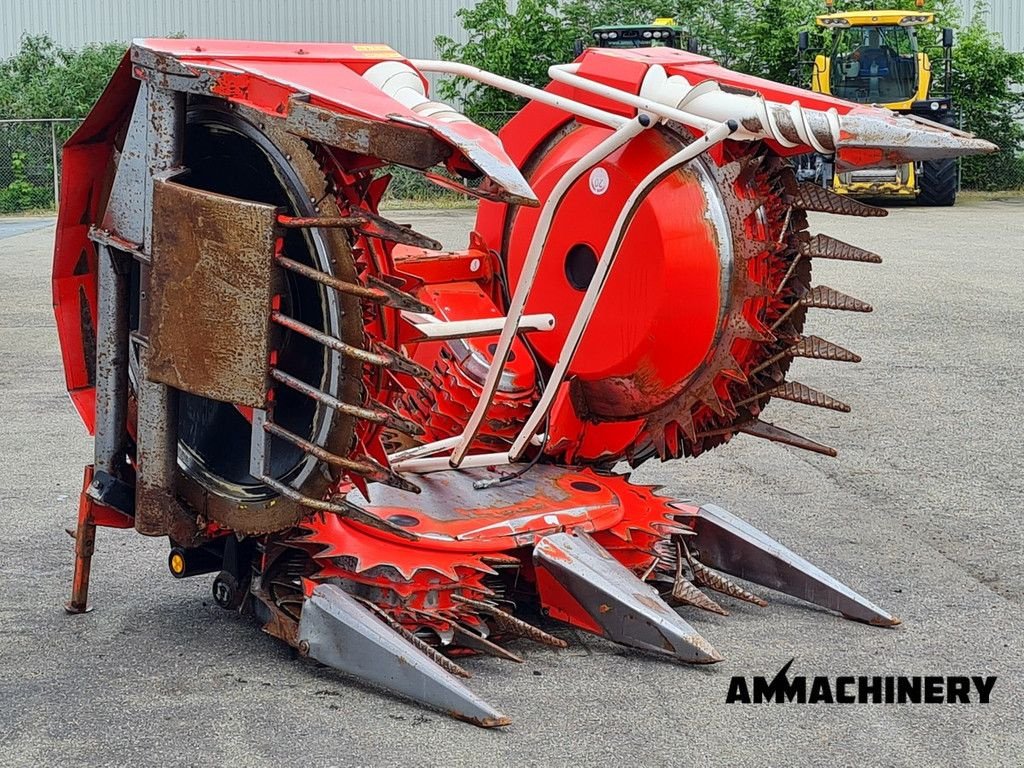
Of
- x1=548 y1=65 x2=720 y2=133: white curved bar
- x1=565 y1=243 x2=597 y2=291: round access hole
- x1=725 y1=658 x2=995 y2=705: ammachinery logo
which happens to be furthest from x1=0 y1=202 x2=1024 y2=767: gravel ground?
x1=548 y1=65 x2=720 y2=133: white curved bar

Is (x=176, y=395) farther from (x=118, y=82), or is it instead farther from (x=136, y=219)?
(x=118, y=82)

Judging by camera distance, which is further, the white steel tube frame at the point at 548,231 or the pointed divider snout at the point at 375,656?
the white steel tube frame at the point at 548,231

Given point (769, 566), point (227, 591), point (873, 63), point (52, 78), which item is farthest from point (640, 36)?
point (227, 591)

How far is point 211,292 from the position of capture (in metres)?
3.50

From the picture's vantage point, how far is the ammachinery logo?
3.72 meters

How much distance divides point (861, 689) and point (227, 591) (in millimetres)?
1718

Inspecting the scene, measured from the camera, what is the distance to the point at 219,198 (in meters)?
3.46

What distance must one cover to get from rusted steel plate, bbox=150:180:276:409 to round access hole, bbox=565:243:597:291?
148cm

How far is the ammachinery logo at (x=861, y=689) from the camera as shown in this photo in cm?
372

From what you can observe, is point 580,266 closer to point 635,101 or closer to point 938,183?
point 635,101

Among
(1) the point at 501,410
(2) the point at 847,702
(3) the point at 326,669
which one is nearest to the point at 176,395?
(3) the point at 326,669

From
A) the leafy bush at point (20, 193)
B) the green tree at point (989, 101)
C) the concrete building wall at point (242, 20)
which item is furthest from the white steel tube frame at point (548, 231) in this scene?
the concrete building wall at point (242, 20)

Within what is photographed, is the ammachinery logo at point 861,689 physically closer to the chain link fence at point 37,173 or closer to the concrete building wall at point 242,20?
the chain link fence at point 37,173

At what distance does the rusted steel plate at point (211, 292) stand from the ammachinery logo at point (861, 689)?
1.43 meters
